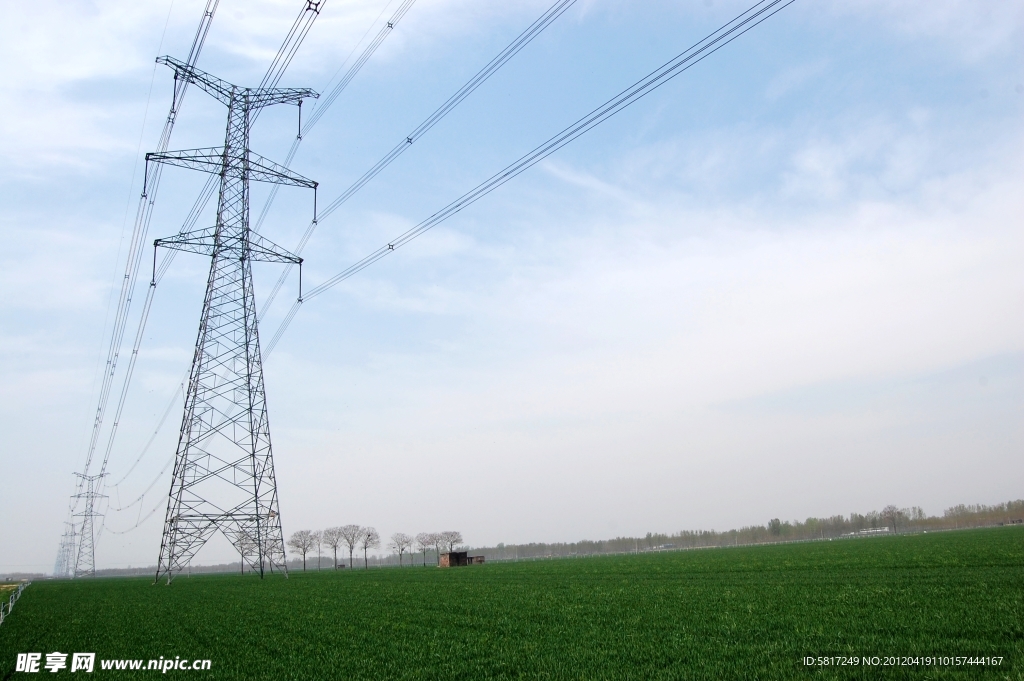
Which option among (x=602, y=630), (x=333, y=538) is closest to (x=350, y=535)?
(x=333, y=538)

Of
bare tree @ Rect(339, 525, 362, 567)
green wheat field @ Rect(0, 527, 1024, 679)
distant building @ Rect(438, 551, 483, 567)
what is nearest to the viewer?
green wheat field @ Rect(0, 527, 1024, 679)

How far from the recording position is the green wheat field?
13.6 meters

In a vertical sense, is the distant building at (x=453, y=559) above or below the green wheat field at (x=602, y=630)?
below

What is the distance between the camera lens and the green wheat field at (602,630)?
44.7 ft

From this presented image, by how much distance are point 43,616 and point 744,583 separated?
3479 centimetres

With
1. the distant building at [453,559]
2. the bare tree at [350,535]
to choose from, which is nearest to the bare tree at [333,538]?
the bare tree at [350,535]

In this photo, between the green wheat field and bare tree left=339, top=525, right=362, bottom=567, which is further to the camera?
bare tree left=339, top=525, right=362, bottom=567

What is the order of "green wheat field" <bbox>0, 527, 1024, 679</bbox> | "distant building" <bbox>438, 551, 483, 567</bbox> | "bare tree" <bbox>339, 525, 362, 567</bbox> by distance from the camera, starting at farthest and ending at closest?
"bare tree" <bbox>339, 525, 362, 567</bbox> < "distant building" <bbox>438, 551, 483, 567</bbox> < "green wheat field" <bbox>0, 527, 1024, 679</bbox>

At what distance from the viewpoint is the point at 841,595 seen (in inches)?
886

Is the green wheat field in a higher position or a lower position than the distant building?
higher

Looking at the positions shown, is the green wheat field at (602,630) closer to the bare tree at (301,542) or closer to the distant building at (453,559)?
the distant building at (453,559)

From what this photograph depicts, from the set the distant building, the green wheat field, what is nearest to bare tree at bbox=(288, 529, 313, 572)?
the distant building

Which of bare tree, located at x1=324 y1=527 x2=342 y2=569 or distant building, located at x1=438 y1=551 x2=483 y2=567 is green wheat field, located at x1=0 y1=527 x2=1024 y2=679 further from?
bare tree, located at x1=324 y1=527 x2=342 y2=569

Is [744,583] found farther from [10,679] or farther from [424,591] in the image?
[10,679]
